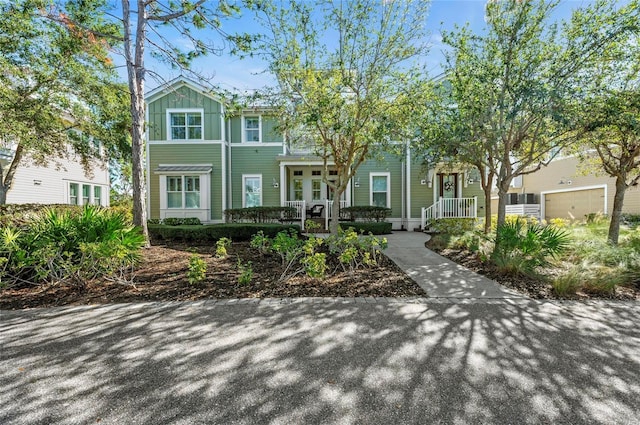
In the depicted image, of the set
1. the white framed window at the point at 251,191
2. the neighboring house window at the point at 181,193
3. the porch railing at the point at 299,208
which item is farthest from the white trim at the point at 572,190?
the neighboring house window at the point at 181,193

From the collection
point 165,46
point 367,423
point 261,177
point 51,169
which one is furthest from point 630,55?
point 51,169

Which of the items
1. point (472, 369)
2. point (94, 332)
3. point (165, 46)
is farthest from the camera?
point (165, 46)

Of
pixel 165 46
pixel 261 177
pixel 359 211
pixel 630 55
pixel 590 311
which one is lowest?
pixel 590 311

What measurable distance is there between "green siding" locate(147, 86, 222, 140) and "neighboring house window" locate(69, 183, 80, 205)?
6.88 metres

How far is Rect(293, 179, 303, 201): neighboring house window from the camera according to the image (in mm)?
15711

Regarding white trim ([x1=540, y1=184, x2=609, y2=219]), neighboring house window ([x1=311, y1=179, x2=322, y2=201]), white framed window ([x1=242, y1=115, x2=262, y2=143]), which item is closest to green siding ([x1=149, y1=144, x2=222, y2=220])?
white framed window ([x1=242, y1=115, x2=262, y2=143])

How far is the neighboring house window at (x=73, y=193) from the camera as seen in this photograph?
55.7 ft

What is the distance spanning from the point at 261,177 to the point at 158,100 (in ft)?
20.7

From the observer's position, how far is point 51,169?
51.3ft

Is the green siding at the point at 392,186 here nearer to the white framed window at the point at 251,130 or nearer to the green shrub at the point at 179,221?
the white framed window at the point at 251,130

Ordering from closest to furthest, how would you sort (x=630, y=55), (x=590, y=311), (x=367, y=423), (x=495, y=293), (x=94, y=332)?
(x=367, y=423)
(x=94, y=332)
(x=590, y=311)
(x=495, y=293)
(x=630, y=55)

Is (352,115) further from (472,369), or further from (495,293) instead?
(472,369)

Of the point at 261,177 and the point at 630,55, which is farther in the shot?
the point at 261,177

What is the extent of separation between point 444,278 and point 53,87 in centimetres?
1358
